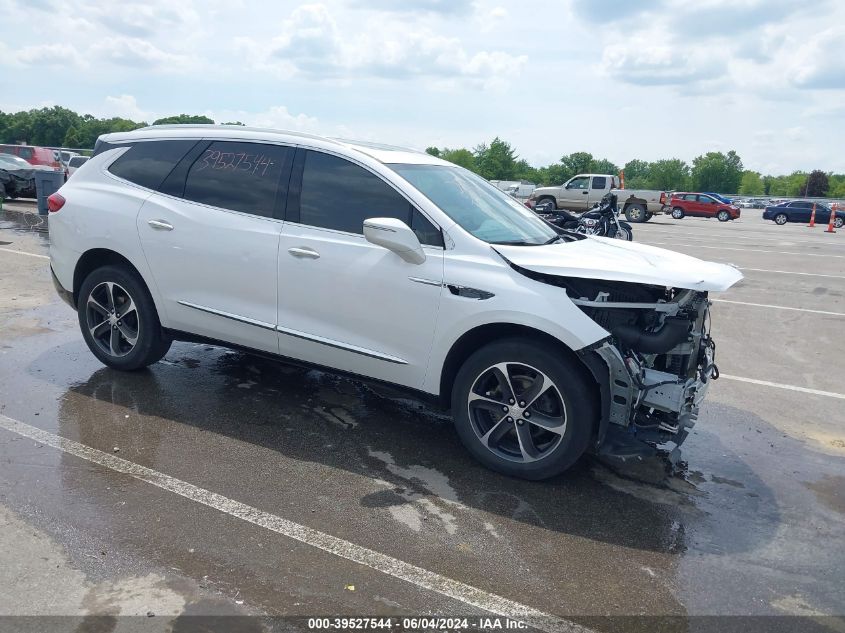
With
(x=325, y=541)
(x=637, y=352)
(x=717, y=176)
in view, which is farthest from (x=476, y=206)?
(x=717, y=176)

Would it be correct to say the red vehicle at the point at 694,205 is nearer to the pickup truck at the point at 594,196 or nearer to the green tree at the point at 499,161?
the pickup truck at the point at 594,196

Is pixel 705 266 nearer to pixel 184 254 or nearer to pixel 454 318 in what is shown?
pixel 454 318

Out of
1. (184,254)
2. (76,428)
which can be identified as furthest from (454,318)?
(76,428)

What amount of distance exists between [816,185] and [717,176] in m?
22.7

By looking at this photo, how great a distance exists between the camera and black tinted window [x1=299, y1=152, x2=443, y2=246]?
4371 millimetres

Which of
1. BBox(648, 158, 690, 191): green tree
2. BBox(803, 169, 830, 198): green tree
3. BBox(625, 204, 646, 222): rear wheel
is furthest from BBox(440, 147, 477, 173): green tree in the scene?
BBox(625, 204, 646, 222): rear wheel

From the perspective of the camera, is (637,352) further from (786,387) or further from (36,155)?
(36,155)

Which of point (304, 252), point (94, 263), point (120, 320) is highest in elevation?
point (304, 252)

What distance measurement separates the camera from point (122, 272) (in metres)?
5.31

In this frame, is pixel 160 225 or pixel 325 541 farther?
pixel 160 225

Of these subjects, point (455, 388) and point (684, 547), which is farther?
point (455, 388)

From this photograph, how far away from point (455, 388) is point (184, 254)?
223 cm

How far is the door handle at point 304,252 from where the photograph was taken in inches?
178

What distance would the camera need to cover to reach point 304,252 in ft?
14.9
